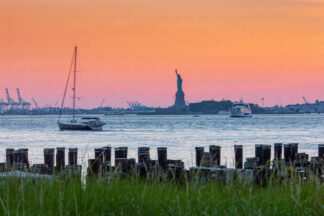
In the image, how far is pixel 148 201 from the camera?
7.51 m

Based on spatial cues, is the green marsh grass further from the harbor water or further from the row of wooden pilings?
the harbor water

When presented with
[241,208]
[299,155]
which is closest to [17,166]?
[241,208]

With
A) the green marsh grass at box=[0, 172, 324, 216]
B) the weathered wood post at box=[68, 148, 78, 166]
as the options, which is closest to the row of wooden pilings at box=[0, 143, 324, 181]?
the weathered wood post at box=[68, 148, 78, 166]

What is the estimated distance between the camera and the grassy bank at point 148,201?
23.3 ft

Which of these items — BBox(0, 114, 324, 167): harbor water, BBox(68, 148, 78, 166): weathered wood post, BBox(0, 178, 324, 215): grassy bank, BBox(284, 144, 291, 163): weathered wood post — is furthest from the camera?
BBox(0, 114, 324, 167): harbor water

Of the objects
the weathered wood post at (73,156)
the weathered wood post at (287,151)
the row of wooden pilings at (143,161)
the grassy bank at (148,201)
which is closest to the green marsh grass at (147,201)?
the grassy bank at (148,201)

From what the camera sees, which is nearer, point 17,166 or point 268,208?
point 268,208

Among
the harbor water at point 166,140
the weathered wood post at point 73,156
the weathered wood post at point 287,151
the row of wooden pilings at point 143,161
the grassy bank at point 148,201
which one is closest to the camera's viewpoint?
the grassy bank at point 148,201

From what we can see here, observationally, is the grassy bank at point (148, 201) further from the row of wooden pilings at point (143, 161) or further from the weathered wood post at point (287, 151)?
the weathered wood post at point (287, 151)

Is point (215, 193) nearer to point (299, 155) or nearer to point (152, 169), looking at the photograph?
point (152, 169)

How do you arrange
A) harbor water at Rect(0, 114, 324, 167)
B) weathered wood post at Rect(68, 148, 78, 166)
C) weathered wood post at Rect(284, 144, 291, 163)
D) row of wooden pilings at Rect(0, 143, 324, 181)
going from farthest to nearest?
harbor water at Rect(0, 114, 324, 167) < weathered wood post at Rect(284, 144, 291, 163) < weathered wood post at Rect(68, 148, 78, 166) < row of wooden pilings at Rect(0, 143, 324, 181)

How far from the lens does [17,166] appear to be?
11562 millimetres

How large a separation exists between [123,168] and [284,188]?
374 cm

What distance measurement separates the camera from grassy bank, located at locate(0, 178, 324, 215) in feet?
23.3
